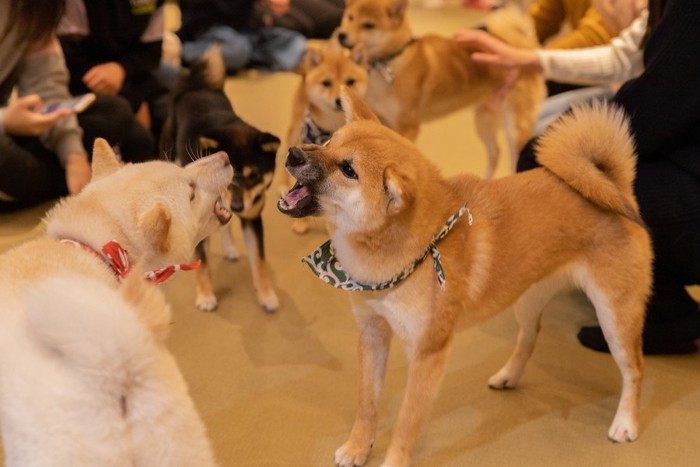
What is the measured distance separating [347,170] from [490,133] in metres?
2.09

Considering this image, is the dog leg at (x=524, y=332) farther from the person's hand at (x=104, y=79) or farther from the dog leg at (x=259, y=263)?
the person's hand at (x=104, y=79)

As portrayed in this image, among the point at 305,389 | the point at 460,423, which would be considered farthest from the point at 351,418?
the point at 460,423

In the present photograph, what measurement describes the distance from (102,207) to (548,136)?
1.12m

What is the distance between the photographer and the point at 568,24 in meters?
3.28

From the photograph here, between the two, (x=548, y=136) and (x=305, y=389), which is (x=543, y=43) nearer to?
(x=548, y=136)

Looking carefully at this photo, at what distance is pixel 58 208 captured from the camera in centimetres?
141

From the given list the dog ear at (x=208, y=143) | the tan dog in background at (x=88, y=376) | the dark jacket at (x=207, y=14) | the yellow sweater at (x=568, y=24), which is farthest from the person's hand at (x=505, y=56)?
the dark jacket at (x=207, y=14)

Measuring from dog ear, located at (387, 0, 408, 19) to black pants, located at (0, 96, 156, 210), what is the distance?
52.7 inches

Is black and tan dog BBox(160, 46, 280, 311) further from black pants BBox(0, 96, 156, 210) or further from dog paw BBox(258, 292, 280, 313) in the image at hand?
black pants BBox(0, 96, 156, 210)

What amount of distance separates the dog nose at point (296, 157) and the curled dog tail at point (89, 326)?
525 millimetres

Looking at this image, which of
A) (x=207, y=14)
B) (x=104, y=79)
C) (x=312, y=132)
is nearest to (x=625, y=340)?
(x=312, y=132)

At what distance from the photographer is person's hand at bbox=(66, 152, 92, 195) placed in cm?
254

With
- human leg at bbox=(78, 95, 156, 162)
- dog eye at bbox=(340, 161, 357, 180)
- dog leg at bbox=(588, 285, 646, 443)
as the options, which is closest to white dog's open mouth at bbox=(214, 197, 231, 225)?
dog eye at bbox=(340, 161, 357, 180)

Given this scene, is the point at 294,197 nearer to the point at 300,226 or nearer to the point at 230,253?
the point at 230,253
